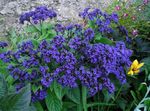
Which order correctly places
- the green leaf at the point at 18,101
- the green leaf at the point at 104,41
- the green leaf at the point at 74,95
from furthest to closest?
the green leaf at the point at 104,41 < the green leaf at the point at 74,95 < the green leaf at the point at 18,101

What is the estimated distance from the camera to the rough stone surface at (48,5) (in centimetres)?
522

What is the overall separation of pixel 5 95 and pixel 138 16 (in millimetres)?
2274

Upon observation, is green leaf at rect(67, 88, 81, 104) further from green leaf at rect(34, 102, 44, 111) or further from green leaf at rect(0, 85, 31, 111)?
green leaf at rect(0, 85, 31, 111)

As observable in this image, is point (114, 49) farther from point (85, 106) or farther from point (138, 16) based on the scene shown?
point (138, 16)

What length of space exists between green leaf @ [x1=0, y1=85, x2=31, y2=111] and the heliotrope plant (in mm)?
452

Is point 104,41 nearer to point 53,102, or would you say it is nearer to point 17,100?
point 53,102

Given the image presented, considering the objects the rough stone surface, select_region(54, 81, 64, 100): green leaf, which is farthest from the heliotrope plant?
the rough stone surface

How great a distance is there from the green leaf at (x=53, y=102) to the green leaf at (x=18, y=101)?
0.56 metres

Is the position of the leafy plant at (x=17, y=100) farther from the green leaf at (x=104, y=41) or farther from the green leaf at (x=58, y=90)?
the green leaf at (x=104, y=41)

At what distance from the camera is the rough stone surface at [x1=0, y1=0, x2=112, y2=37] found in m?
5.22

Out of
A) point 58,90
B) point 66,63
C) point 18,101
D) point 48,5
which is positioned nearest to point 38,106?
point 58,90

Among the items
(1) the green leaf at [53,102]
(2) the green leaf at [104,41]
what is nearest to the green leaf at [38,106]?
(1) the green leaf at [53,102]

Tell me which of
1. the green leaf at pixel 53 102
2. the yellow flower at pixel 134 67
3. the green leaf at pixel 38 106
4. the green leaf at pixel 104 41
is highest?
the green leaf at pixel 104 41

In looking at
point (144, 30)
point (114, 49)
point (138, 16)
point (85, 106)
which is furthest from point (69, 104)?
point (138, 16)
